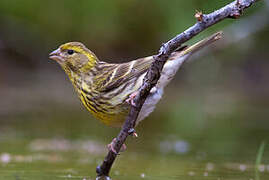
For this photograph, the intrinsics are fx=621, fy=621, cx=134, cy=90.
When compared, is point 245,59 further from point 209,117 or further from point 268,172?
point 268,172

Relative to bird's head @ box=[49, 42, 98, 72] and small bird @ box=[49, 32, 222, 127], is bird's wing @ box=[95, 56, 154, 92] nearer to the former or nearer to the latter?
small bird @ box=[49, 32, 222, 127]

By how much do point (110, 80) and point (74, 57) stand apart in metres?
0.52

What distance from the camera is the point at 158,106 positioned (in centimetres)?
1145

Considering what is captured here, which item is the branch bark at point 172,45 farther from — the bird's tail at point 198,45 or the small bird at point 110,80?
the bird's tail at point 198,45

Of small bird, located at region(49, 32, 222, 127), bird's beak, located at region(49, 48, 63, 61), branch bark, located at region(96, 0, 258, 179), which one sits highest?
bird's beak, located at region(49, 48, 63, 61)

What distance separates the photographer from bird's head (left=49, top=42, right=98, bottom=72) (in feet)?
20.0

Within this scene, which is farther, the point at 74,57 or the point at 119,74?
the point at 74,57

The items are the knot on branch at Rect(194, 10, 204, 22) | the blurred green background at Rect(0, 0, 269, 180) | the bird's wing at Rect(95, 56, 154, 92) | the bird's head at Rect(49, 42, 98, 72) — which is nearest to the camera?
the knot on branch at Rect(194, 10, 204, 22)

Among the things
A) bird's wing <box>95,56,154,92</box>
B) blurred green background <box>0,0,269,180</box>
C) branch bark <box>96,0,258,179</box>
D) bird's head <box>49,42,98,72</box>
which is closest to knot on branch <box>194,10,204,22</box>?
branch bark <box>96,0,258,179</box>

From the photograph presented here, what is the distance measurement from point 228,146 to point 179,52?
7.46 ft

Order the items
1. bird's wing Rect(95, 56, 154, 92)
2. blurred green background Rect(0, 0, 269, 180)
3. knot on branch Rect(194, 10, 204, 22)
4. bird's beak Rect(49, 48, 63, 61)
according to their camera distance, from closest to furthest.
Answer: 1. knot on branch Rect(194, 10, 204, 22)
2. bird's wing Rect(95, 56, 154, 92)
3. bird's beak Rect(49, 48, 63, 61)
4. blurred green background Rect(0, 0, 269, 180)

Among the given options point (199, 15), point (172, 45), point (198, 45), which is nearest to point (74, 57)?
point (198, 45)

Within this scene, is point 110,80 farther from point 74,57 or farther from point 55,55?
point 55,55

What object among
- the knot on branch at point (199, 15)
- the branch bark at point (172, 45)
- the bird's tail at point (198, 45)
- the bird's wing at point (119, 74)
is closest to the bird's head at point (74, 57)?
the bird's wing at point (119, 74)
